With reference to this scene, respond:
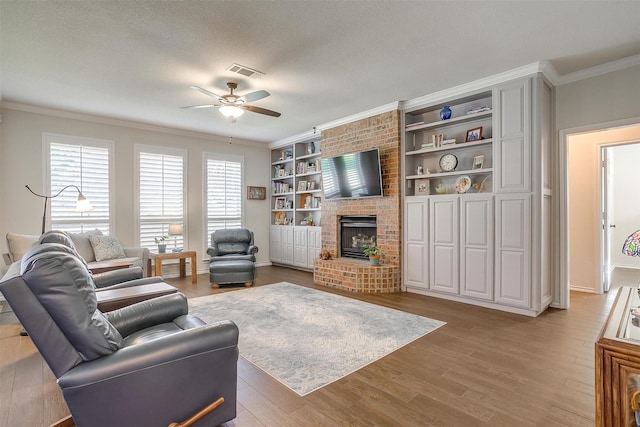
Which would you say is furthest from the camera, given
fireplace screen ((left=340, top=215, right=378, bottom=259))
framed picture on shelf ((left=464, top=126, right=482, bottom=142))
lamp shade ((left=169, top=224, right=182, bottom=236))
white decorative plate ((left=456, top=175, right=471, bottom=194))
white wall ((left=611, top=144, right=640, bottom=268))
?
white wall ((left=611, top=144, right=640, bottom=268))

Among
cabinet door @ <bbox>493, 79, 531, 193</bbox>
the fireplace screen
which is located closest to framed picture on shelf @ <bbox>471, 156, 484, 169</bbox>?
cabinet door @ <bbox>493, 79, 531, 193</bbox>

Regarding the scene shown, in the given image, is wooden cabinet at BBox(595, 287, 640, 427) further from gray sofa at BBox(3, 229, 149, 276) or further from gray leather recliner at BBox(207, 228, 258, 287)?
gray sofa at BBox(3, 229, 149, 276)

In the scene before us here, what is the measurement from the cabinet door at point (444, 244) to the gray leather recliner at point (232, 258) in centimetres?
291

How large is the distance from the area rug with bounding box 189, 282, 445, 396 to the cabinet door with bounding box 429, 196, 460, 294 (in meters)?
1.01

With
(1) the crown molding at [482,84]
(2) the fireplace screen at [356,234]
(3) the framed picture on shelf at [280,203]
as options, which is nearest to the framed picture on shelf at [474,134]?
(1) the crown molding at [482,84]

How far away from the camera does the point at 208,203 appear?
6660mm

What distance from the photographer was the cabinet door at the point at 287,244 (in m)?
7.07

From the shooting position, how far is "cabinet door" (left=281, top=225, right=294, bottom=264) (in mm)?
7074

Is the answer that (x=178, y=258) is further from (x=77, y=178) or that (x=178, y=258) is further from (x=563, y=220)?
(x=563, y=220)

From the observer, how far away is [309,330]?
327 cm

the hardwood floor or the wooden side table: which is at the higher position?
the wooden side table

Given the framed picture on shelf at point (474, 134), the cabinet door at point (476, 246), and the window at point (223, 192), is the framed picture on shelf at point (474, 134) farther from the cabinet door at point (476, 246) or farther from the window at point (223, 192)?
the window at point (223, 192)

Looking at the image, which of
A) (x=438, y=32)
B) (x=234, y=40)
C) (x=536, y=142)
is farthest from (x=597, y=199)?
(x=234, y=40)

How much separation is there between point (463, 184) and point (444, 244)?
0.87m
